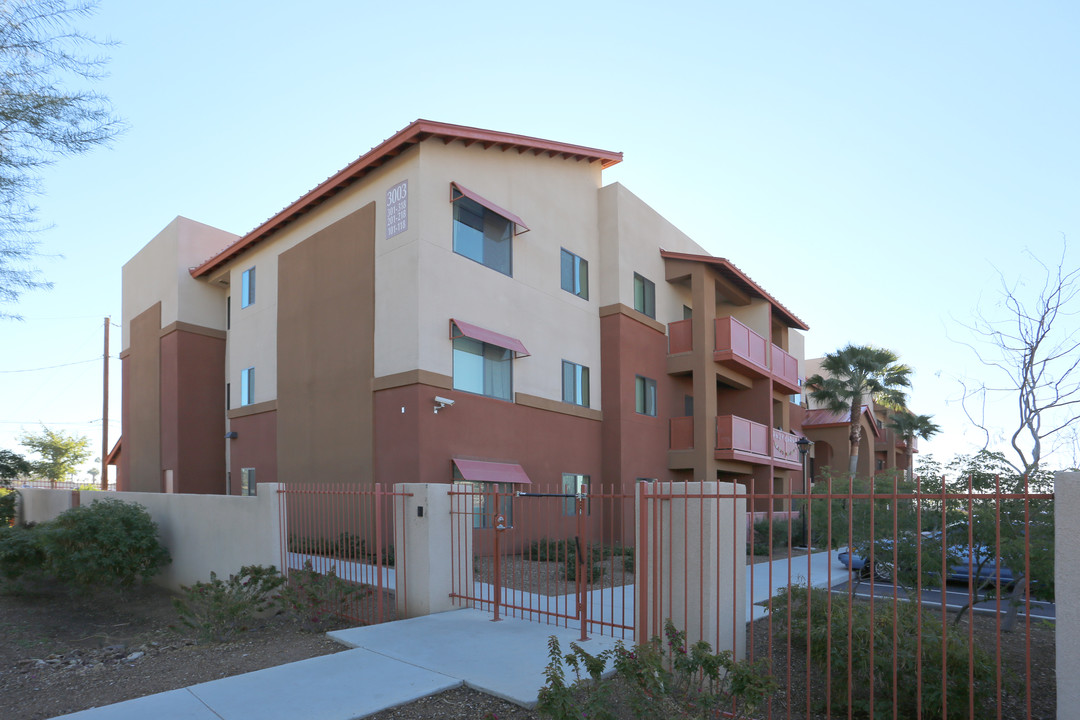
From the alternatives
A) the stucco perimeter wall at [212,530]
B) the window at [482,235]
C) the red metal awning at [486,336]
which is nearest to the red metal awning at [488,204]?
the window at [482,235]

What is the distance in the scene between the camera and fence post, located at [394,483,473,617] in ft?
34.4

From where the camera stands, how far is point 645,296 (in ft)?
78.6

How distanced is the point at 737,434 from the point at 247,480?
14.8 m

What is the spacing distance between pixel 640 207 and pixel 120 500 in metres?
16.2

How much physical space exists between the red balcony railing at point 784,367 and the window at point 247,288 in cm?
1788

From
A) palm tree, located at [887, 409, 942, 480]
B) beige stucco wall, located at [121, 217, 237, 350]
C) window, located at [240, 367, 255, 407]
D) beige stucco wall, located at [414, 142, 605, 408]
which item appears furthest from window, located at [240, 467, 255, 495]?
palm tree, located at [887, 409, 942, 480]

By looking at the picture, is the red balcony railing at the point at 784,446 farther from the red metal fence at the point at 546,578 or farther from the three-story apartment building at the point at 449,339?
the red metal fence at the point at 546,578

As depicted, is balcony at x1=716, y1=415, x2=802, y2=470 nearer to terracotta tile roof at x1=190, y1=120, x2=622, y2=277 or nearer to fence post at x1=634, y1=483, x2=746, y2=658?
terracotta tile roof at x1=190, y1=120, x2=622, y2=277

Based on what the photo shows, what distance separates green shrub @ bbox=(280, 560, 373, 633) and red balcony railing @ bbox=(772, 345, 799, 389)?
68.0ft

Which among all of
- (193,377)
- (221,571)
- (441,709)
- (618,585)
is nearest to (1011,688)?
(441,709)

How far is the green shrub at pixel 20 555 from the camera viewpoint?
1535 centimetres

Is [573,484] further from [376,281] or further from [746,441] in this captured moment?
[376,281]

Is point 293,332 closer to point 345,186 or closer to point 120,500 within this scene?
point 345,186

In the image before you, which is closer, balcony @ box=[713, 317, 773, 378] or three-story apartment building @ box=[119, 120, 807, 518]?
three-story apartment building @ box=[119, 120, 807, 518]
